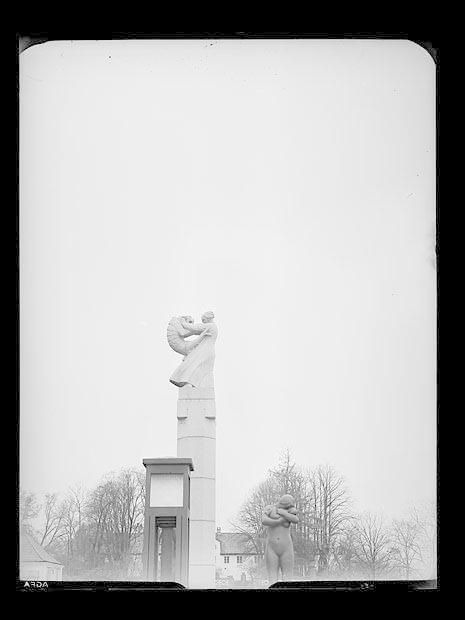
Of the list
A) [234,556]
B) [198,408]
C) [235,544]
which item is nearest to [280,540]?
[198,408]

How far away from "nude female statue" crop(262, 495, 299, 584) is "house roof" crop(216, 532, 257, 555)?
1531 millimetres

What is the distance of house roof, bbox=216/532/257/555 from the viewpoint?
21.3ft

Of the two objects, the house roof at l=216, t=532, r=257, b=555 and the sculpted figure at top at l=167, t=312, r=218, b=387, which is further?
the house roof at l=216, t=532, r=257, b=555

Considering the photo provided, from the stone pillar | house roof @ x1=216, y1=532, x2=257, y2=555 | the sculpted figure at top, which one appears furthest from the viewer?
house roof @ x1=216, y1=532, x2=257, y2=555

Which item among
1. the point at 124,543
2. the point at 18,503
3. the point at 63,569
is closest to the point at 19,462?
the point at 18,503

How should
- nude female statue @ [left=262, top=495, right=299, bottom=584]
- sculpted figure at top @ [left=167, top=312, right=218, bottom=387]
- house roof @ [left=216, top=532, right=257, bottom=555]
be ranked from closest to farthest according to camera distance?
nude female statue @ [left=262, top=495, right=299, bottom=584]
sculpted figure at top @ [left=167, top=312, right=218, bottom=387]
house roof @ [left=216, top=532, right=257, bottom=555]

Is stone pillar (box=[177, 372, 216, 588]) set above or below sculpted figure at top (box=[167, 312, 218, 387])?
below

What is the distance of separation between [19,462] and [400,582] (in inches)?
35.2

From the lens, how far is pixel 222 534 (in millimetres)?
6594

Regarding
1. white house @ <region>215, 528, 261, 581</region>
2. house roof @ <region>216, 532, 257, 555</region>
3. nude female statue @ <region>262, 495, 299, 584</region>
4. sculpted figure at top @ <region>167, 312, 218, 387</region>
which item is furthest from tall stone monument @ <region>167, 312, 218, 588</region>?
nude female statue @ <region>262, 495, 299, 584</region>

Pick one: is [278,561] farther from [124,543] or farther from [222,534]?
[124,543]

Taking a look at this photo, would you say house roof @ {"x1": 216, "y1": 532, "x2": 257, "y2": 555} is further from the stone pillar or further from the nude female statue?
the nude female statue

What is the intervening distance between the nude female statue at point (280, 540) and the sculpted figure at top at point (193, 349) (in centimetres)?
143

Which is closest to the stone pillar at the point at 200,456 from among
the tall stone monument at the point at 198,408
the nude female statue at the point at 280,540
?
the tall stone monument at the point at 198,408
